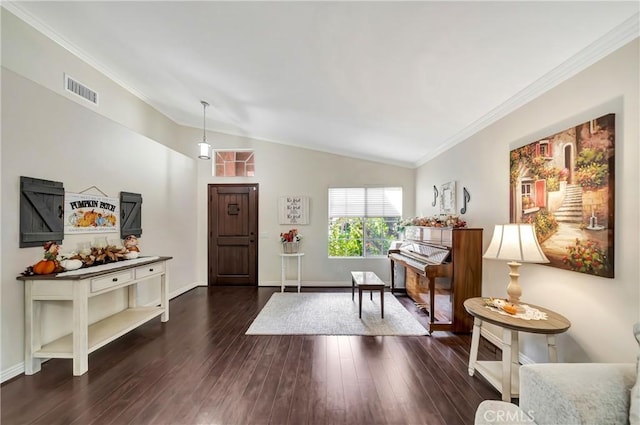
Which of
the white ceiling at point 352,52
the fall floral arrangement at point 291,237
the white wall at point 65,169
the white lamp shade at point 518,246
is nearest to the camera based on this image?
the white ceiling at point 352,52

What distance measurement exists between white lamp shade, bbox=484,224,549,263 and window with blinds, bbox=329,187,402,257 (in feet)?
10.7

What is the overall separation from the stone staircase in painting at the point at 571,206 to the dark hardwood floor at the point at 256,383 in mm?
1473

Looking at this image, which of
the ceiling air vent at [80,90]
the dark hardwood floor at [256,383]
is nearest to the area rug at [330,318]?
the dark hardwood floor at [256,383]

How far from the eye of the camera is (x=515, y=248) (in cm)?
197

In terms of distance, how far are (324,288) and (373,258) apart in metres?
1.19

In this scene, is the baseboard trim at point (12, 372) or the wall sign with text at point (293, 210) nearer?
the baseboard trim at point (12, 372)

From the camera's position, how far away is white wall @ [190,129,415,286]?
5.29 m

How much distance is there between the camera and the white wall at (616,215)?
61.8 inches

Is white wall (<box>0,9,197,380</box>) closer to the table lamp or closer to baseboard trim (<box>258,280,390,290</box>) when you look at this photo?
baseboard trim (<box>258,280,390,290</box>)

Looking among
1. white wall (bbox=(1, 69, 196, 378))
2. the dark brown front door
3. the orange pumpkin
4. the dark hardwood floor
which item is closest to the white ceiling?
white wall (bbox=(1, 69, 196, 378))

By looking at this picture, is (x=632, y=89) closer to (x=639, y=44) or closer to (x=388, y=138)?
(x=639, y=44)

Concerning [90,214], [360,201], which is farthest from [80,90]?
[360,201]

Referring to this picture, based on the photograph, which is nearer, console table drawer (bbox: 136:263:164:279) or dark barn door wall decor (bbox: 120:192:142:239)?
console table drawer (bbox: 136:263:164:279)

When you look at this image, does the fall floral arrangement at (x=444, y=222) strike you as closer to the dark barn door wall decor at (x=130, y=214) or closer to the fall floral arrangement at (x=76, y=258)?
the fall floral arrangement at (x=76, y=258)
